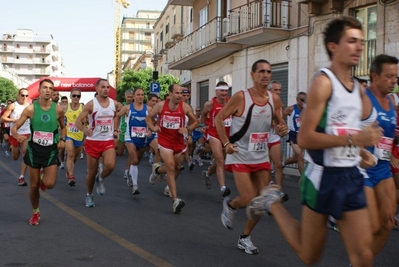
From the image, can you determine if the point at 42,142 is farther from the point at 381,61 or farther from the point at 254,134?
the point at 381,61

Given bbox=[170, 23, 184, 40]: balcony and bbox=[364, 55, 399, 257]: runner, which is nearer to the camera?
bbox=[364, 55, 399, 257]: runner

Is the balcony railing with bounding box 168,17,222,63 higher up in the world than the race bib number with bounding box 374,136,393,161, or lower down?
higher up

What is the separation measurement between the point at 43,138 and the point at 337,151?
16.6 ft

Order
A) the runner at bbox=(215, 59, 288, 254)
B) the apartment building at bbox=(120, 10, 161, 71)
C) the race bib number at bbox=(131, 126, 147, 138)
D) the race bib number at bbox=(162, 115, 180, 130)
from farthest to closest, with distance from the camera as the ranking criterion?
the apartment building at bbox=(120, 10, 161, 71), the race bib number at bbox=(131, 126, 147, 138), the race bib number at bbox=(162, 115, 180, 130), the runner at bbox=(215, 59, 288, 254)

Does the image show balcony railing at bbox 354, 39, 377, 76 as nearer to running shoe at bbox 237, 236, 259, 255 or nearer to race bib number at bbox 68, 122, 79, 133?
race bib number at bbox 68, 122, 79, 133

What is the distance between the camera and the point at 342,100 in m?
3.74

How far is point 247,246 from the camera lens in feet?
20.1

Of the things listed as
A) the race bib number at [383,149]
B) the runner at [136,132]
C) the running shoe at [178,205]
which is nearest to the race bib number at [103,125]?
the runner at [136,132]

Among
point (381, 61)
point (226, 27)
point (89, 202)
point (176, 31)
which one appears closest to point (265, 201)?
point (381, 61)

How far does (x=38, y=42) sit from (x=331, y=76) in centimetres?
15438

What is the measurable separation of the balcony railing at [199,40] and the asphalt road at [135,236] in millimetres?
15374

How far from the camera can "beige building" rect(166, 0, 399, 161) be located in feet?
56.2

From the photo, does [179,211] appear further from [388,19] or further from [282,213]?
[388,19]

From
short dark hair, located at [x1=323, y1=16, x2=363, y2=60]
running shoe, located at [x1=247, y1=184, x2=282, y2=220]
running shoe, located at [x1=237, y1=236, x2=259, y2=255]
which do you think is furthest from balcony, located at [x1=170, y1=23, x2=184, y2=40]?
short dark hair, located at [x1=323, y1=16, x2=363, y2=60]
